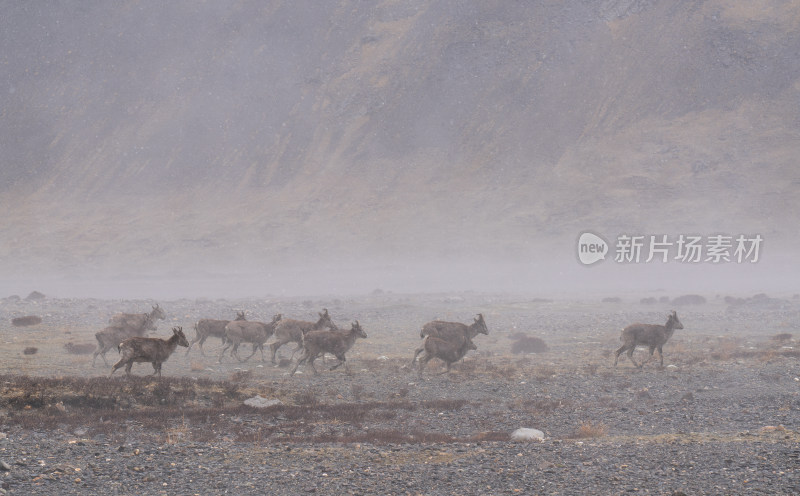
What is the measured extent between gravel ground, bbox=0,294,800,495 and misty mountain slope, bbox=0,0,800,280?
64905 millimetres

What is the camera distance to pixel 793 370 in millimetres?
20984

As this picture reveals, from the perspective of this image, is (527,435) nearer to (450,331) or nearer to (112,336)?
(450,331)

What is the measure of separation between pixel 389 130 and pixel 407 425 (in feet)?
312

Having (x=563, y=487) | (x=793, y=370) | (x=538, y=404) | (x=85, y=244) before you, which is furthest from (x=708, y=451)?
(x=85, y=244)

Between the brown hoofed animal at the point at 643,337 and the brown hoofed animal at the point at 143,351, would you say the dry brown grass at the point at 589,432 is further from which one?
the brown hoofed animal at the point at 143,351

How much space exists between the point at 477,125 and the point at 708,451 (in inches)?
3879

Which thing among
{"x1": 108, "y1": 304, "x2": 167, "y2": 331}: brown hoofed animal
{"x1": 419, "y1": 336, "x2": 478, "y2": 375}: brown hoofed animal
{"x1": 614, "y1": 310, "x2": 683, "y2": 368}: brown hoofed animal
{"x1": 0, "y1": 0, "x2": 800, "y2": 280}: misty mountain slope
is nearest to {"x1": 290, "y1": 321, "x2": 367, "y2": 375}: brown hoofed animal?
{"x1": 419, "y1": 336, "x2": 478, "y2": 375}: brown hoofed animal

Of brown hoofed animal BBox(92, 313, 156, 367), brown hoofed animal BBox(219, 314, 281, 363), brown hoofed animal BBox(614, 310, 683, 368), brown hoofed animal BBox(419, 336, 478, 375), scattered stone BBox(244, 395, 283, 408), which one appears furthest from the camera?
brown hoofed animal BBox(219, 314, 281, 363)

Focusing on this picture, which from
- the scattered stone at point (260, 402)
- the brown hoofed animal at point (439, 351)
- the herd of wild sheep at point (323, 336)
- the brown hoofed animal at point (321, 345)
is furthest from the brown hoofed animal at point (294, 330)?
the scattered stone at point (260, 402)

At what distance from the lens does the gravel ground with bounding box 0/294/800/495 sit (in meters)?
10.5

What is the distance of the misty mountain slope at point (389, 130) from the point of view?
89.9 meters

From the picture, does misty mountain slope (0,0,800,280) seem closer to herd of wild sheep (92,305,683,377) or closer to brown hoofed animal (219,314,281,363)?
herd of wild sheep (92,305,683,377)

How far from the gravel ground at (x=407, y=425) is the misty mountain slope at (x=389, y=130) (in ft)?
213

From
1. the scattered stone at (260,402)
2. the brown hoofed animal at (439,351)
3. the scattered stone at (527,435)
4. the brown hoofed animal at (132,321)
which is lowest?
the scattered stone at (527,435)
